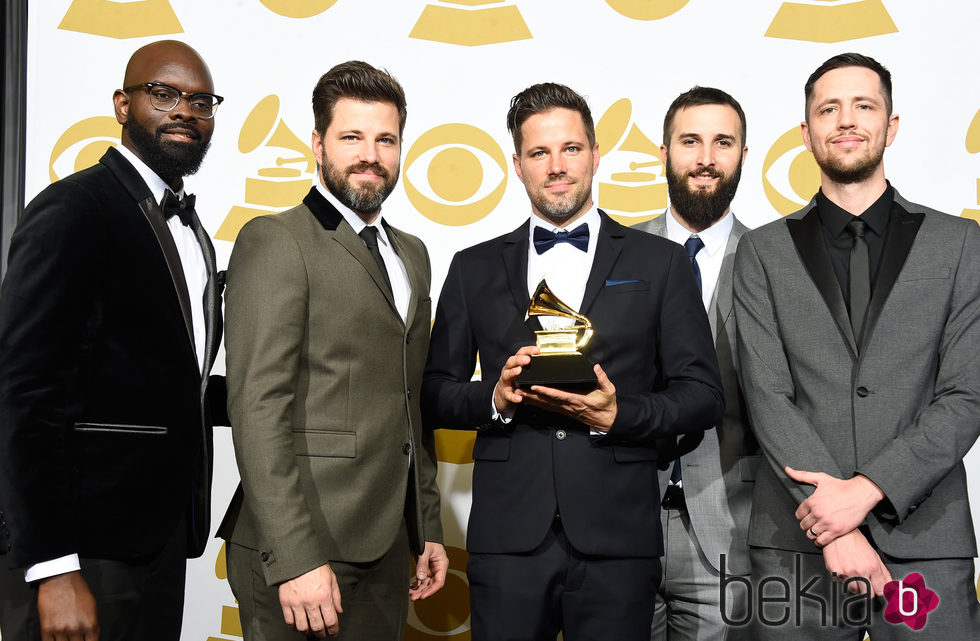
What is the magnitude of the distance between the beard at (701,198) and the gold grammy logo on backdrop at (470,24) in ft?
4.19

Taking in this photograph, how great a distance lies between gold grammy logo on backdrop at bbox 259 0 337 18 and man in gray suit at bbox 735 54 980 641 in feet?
8.24

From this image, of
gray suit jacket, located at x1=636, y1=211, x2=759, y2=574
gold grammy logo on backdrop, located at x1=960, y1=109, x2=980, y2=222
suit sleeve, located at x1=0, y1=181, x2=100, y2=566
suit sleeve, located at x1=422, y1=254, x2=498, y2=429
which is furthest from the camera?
gold grammy logo on backdrop, located at x1=960, y1=109, x2=980, y2=222

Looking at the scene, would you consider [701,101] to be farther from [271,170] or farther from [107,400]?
[107,400]

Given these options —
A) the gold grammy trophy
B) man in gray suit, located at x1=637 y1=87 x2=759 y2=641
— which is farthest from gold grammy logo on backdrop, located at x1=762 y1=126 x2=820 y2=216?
the gold grammy trophy

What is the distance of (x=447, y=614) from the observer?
395 centimetres

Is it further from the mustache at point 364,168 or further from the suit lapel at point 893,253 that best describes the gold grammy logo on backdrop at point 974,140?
the mustache at point 364,168

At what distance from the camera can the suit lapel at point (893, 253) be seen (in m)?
2.47

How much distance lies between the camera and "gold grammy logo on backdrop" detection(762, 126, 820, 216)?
3.82 meters

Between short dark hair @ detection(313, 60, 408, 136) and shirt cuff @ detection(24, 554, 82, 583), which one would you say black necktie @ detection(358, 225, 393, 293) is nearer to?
short dark hair @ detection(313, 60, 408, 136)

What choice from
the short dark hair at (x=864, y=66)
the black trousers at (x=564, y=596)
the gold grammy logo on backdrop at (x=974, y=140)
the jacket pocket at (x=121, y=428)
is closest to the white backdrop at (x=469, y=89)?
the gold grammy logo on backdrop at (x=974, y=140)

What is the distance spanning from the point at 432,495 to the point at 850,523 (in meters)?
1.28

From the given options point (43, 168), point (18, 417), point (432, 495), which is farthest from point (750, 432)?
point (43, 168)

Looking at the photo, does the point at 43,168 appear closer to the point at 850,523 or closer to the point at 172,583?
the point at 172,583

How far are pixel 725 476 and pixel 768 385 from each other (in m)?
0.46
